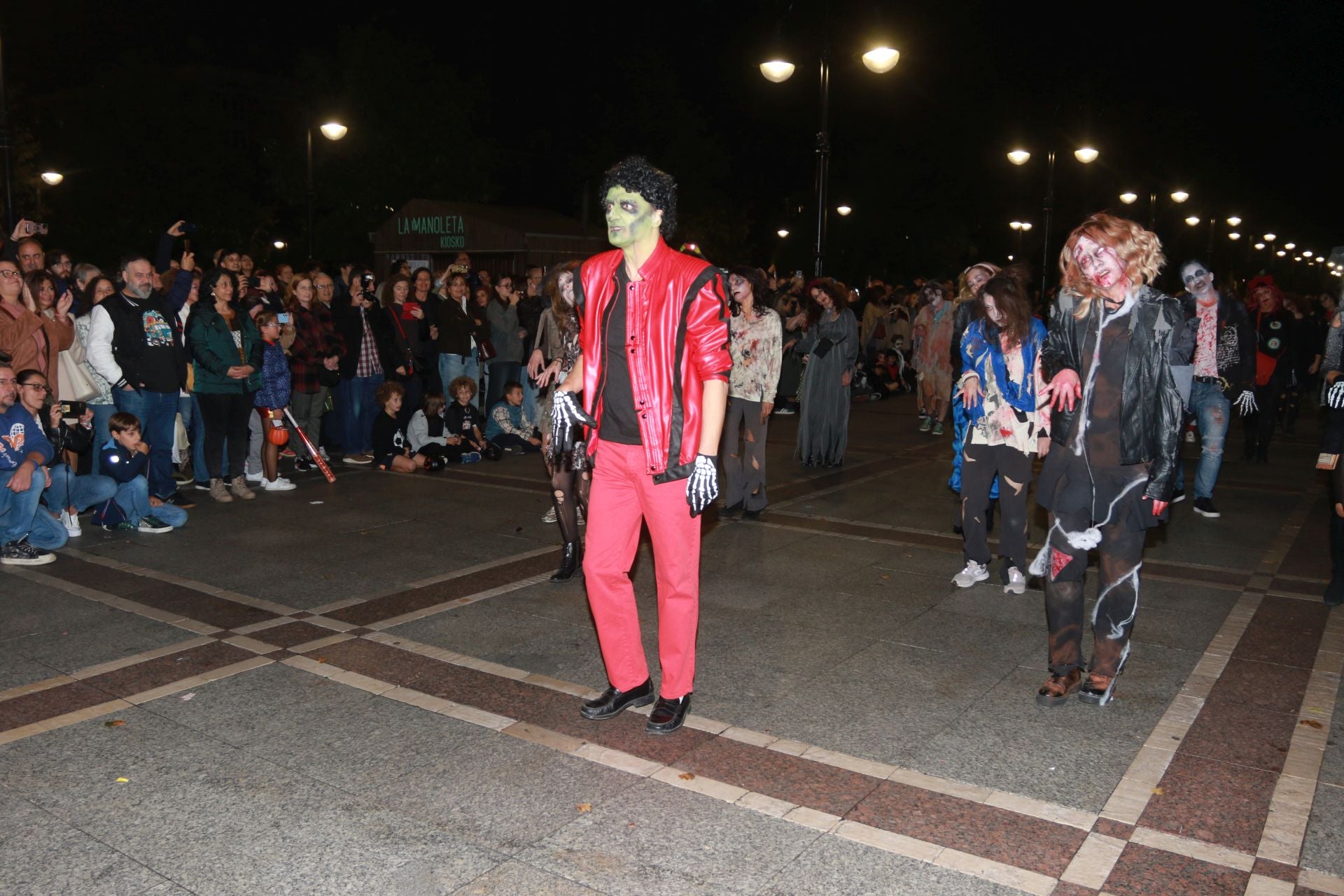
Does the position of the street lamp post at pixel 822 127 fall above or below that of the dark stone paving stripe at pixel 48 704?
above

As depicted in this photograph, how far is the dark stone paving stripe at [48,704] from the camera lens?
4.55 metres

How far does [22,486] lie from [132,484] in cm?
102

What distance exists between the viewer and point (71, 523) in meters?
7.94

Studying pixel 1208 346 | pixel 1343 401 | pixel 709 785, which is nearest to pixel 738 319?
pixel 1208 346

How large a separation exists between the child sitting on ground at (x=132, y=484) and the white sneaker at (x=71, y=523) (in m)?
0.22

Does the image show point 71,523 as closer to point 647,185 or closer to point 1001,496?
point 647,185

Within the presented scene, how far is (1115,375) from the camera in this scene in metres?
4.59

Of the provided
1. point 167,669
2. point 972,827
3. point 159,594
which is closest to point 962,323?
point 972,827

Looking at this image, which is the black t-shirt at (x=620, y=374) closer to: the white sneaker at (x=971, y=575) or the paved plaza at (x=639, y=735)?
the paved plaza at (x=639, y=735)

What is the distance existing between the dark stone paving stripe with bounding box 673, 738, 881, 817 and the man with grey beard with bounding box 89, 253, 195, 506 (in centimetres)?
595

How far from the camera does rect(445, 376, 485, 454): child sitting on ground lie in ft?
38.5

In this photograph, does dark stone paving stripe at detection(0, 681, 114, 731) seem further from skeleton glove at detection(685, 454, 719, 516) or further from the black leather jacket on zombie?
the black leather jacket on zombie

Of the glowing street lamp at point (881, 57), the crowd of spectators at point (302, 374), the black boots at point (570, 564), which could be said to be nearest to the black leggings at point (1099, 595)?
the crowd of spectators at point (302, 374)

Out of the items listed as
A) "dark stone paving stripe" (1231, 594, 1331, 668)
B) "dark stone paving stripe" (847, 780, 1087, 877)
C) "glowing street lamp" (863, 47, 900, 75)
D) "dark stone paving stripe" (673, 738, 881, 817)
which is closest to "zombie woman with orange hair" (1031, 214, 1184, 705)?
"dark stone paving stripe" (1231, 594, 1331, 668)
